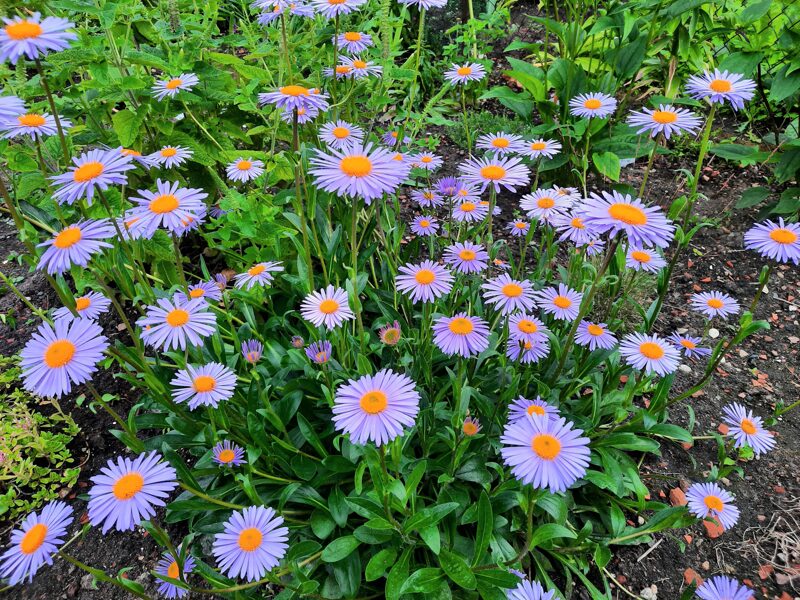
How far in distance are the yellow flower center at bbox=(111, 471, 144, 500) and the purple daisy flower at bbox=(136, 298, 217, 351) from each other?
0.33 m

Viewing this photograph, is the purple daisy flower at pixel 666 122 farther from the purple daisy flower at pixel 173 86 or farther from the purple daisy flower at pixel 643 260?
the purple daisy flower at pixel 173 86

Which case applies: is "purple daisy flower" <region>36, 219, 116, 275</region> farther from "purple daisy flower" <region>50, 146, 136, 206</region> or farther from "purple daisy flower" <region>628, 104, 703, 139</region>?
"purple daisy flower" <region>628, 104, 703, 139</region>

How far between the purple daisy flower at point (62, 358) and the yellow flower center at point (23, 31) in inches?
25.3

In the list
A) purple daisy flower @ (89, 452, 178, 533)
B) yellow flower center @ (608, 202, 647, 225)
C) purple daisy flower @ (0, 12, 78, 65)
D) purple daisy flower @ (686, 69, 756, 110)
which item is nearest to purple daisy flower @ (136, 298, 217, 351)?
purple daisy flower @ (89, 452, 178, 533)

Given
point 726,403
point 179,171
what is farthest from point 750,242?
point 179,171

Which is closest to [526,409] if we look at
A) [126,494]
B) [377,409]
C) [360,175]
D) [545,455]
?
[545,455]

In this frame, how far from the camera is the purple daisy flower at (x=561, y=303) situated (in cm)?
192

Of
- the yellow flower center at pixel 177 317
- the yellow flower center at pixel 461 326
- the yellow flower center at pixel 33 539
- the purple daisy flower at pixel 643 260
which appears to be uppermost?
the purple daisy flower at pixel 643 260

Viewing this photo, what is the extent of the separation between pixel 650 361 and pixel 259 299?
58.2 inches

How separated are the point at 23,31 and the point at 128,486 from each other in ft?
3.36

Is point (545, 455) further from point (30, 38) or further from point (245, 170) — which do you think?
point (245, 170)

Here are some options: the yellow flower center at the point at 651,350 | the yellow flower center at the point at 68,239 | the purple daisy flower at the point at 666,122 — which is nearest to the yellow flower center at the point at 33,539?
the yellow flower center at the point at 68,239

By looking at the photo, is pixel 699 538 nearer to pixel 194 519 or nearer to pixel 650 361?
pixel 650 361

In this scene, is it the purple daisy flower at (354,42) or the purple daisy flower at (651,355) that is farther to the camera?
the purple daisy flower at (354,42)
